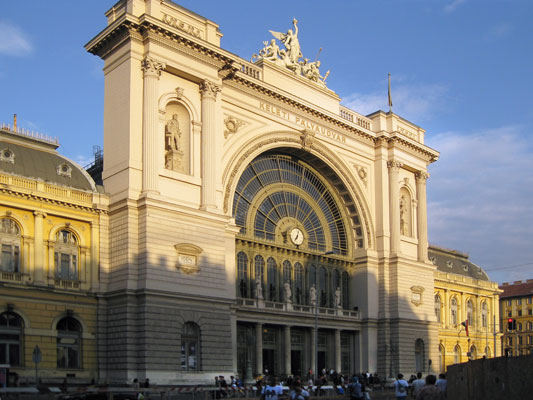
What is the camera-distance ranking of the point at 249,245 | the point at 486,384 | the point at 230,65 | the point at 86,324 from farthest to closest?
the point at 249,245, the point at 230,65, the point at 86,324, the point at 486,384

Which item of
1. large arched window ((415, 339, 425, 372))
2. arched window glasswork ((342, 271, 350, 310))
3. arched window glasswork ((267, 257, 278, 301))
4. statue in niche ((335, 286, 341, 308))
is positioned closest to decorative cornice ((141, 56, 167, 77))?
arched window glasswork ((267, 257, 278, 301))

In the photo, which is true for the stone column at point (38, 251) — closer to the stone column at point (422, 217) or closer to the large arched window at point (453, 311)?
the stone column at point (422, 217)

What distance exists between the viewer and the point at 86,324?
4225 centimetres

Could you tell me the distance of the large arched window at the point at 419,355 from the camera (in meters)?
63.6

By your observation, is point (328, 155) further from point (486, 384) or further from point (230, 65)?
point (486, 384)

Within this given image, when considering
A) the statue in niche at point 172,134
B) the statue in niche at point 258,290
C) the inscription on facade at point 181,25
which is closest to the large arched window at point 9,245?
the statue in niche at point 172,134

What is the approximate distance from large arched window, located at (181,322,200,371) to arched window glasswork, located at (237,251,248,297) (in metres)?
8.35

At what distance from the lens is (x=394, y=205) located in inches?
2474

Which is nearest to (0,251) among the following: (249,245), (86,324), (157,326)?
(86,324)

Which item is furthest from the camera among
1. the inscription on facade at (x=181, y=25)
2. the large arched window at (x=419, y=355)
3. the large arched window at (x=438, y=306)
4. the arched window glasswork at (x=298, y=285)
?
the large arched window at (x=438, y=306)

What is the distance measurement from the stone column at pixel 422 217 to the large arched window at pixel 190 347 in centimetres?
2800

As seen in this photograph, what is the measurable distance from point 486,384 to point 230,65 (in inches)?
1398

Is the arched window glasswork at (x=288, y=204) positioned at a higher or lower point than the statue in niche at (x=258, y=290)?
higher

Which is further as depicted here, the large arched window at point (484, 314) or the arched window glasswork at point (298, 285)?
the large arched window at point (484, 314)
